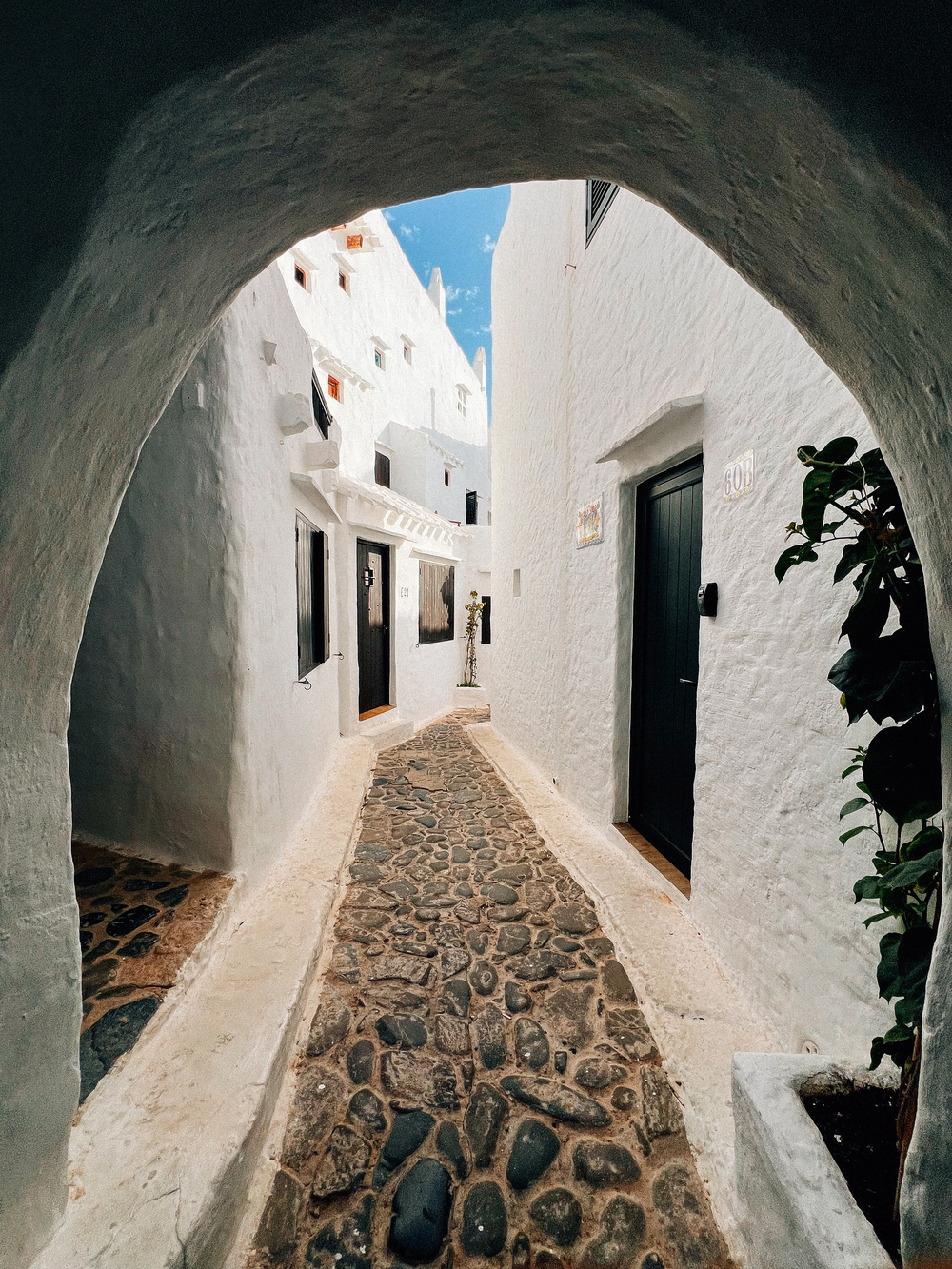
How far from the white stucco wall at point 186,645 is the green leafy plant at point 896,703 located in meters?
2.63

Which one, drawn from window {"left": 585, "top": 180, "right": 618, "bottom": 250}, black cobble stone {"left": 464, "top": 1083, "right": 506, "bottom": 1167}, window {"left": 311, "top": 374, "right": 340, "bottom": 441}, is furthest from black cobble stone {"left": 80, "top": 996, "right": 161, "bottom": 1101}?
window {"left": 585, "top": 180, "right": 618, "bottom": 250}

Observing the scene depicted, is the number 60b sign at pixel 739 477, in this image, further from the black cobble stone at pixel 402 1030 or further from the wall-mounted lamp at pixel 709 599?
the black cobble stone at pixel 402 1030

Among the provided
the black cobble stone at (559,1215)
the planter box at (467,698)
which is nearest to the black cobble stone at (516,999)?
the black cobble stone at (559,1215)

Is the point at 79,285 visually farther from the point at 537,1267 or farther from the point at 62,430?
the point at 537,1267

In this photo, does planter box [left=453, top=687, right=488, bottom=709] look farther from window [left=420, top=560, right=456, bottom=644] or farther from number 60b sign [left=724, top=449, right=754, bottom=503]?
number 60b sign [left=724, top=449, right=754, bottom=503]

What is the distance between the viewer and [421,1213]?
152 centimetres

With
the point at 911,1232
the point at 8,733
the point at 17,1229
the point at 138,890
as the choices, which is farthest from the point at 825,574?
the point at 138,890

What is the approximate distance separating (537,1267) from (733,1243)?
54 centimetres

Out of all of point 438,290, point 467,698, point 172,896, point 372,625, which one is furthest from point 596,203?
point 438,290

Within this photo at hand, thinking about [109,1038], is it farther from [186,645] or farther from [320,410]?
[320,410]

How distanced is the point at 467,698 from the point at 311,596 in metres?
6.43

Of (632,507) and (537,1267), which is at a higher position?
(632,507)

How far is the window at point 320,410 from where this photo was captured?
15.6 ft

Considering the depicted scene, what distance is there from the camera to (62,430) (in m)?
0.94
